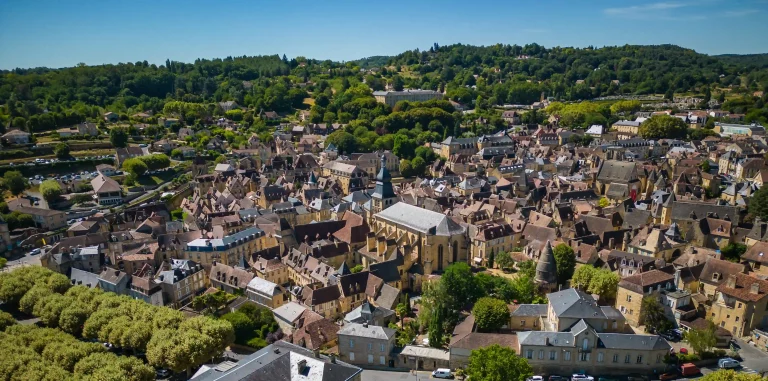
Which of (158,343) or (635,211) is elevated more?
(635,211)

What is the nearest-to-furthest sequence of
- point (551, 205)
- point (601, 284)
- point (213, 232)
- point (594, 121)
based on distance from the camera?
point (601, 284) → point (213, 232) → point (551, 205) → point (594, 121)

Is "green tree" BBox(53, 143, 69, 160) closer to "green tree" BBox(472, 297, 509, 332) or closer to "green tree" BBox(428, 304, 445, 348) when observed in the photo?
"green tree" BBox(428, 304, 445, 348)

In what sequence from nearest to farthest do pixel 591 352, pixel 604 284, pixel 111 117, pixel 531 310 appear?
pixel 591 352 < pixel 531 310 < pixel 604 284 < pixel 111 117

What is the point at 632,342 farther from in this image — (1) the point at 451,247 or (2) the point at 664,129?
(2) the point at 664,129

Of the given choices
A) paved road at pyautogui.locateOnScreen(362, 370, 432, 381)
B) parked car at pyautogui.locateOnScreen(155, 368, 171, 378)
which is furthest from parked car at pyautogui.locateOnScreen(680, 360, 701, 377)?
parked car at pyautogui.locateOnScreen(155, 368, 171, 378)

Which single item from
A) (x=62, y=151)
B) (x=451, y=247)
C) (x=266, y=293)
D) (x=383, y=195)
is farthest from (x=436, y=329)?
(x=62, y=151)

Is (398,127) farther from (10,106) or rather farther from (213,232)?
(10,106)

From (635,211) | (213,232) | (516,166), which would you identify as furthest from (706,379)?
(516,166)
